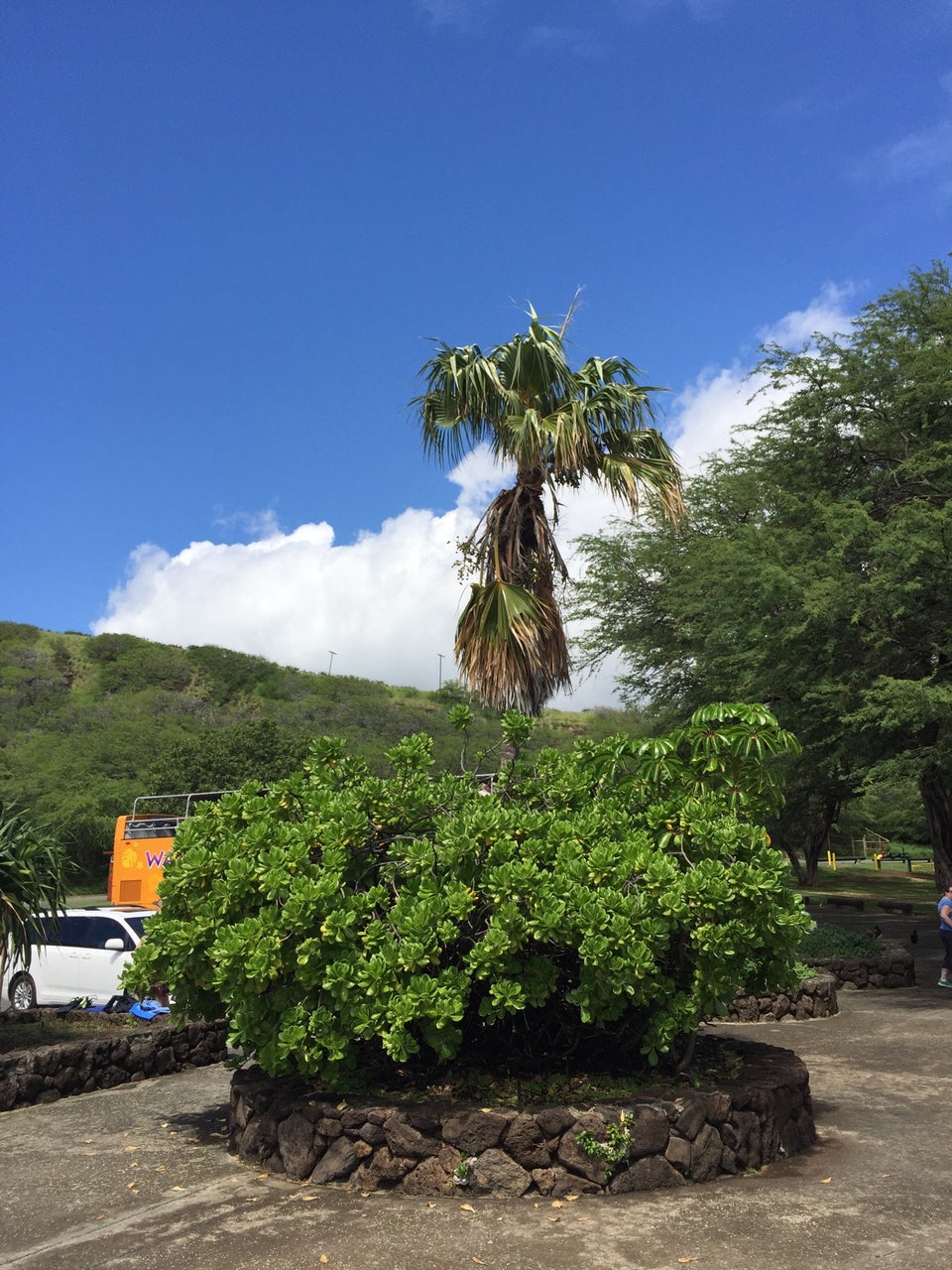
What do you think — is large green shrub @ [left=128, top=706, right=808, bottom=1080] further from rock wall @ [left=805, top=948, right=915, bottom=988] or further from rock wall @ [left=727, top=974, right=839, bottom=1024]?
rock wall @ [left=805, top=948, right=915, bottom=988]

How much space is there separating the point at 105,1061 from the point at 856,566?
11.3m

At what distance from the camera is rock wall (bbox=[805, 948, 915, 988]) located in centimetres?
1412

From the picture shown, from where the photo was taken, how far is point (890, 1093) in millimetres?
8445

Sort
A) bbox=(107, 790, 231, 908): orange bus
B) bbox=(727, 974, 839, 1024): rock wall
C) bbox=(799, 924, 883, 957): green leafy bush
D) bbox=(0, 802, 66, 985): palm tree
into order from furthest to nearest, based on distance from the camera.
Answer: bbox=(107, 790, 231, 908): orange bus < bbox=(799, 924, 883, 957): green leafy bush < bbox=(727, 974, 839, 1024): rock wall < bbox=(0, 802, 66, 985): palm tree

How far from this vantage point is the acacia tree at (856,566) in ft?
45.9

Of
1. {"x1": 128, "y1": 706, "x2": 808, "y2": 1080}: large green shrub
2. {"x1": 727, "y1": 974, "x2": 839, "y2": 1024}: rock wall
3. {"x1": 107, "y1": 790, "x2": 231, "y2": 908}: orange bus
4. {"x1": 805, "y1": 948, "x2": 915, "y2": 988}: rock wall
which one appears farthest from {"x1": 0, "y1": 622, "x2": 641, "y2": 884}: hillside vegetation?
{"x1": 805, "y1": 948, "x2": 915, "y2": 988}: rock wall

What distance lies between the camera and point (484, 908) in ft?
21.6

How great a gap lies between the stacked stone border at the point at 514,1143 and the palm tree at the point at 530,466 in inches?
243

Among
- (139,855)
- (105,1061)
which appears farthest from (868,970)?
(139,855)

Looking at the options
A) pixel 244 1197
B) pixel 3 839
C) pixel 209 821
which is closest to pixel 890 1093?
pixel 244 1197

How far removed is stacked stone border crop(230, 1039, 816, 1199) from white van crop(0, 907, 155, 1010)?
270 inches

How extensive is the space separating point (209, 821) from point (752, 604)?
9958mm

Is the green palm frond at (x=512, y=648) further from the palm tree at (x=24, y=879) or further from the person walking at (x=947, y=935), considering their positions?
the person walking at (x=947, y=935)

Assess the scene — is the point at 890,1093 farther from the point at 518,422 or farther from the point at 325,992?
the point at 518,422
